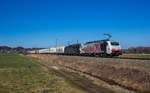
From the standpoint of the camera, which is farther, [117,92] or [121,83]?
[121,83]

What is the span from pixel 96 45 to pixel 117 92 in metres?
29.2

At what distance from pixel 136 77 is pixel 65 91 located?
22.9 feet

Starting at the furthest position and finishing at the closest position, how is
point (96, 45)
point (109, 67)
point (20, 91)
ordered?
point (96, 45) < point (109, 67) < point (20, 91)

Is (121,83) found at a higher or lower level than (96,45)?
lower

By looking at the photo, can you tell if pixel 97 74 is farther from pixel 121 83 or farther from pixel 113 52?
pixel 113 52

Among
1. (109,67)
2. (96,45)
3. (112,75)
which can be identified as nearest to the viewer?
(112,75)

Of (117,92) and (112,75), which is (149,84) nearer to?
(117,92)

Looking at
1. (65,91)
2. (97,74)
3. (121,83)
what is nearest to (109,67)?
(97,74)

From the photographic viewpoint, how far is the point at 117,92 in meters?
13.2

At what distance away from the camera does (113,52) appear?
36000 mm

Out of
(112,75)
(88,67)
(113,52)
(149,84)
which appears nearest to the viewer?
(149,84)

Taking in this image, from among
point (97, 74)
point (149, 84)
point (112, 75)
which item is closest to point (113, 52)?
point (97, 74)

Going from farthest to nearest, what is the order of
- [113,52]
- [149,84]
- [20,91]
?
[113,52] → [149,84] → [20,91]

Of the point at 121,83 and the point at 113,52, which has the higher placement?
the point at 113,52
